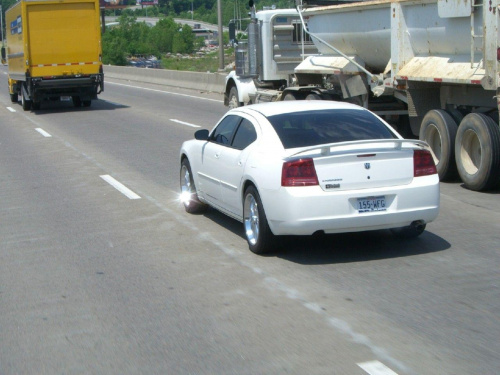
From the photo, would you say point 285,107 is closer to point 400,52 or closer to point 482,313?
point 482,313

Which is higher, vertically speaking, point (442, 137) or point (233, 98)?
point (233, 98)

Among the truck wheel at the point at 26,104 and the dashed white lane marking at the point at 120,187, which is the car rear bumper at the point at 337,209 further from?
the truck wheel at the point at 26,104

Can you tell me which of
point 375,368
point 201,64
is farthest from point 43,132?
point 201,64

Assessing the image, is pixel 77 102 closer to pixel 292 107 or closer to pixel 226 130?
pixel 226 130

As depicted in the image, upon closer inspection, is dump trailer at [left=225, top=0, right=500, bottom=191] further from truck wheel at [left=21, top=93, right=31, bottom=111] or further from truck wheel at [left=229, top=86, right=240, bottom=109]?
truck wheel at [left=21, top=93, right=31, bottom=111]

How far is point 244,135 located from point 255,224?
3.60 feet

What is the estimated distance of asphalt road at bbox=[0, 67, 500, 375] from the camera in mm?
5363

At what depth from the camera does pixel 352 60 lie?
601 inches

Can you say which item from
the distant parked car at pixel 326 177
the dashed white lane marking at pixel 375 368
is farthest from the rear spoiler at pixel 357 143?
the dashed white lane marking at pixel 375 368

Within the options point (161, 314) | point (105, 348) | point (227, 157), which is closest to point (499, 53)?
point (227, 157)

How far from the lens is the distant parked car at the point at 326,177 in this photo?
7598mm

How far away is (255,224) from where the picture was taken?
818 cm

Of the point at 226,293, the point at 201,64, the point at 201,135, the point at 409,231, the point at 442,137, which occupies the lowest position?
the point at 226,293

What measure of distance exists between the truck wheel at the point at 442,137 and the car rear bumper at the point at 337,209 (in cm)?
→ 437
